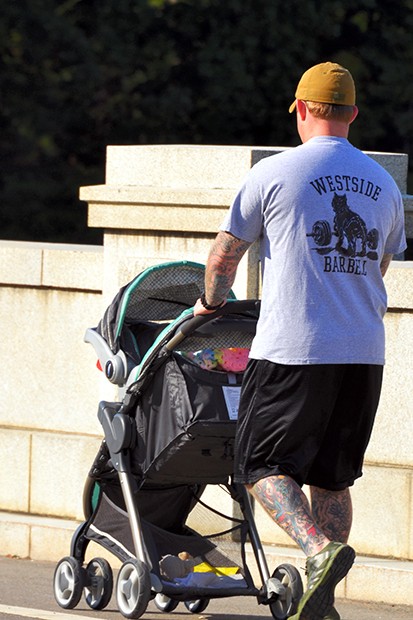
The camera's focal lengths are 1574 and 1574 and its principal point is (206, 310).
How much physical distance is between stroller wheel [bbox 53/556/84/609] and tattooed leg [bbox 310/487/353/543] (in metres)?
1.10

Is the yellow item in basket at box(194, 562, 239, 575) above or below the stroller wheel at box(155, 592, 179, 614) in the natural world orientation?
above

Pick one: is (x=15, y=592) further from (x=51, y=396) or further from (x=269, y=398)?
(x=269, y=398)

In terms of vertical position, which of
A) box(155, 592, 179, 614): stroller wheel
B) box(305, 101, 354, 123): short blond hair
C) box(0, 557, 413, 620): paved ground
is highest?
box(305, 101, 354, 123): short blond hair

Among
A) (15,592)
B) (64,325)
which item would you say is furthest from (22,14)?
(15,592)

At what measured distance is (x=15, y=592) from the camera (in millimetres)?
6773

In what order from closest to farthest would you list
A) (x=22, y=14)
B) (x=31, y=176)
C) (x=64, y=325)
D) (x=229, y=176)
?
(x=229, y=176) < (x=64, y=325) < (x=22, y=14) < (x=31, y=176)

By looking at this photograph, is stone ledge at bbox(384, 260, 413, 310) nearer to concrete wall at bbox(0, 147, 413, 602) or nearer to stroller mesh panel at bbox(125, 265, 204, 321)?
concrete wall at bbox(0, 147, 413, 602)

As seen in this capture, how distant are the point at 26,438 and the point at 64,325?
0.62 meters

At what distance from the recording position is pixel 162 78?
67.2 ft

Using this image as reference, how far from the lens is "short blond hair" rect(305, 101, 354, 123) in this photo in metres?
5.34

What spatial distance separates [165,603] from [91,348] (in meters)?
1.96

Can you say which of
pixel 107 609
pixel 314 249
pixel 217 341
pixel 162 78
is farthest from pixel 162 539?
pixel 162 78

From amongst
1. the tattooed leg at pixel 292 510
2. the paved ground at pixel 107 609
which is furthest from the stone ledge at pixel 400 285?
the tattooed leg at pixel 292 510

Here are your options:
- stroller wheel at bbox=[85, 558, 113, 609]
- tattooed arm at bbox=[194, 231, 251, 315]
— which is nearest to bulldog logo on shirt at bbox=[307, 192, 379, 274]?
tattooed arm at bbox=[194, 231, 251, 315]
